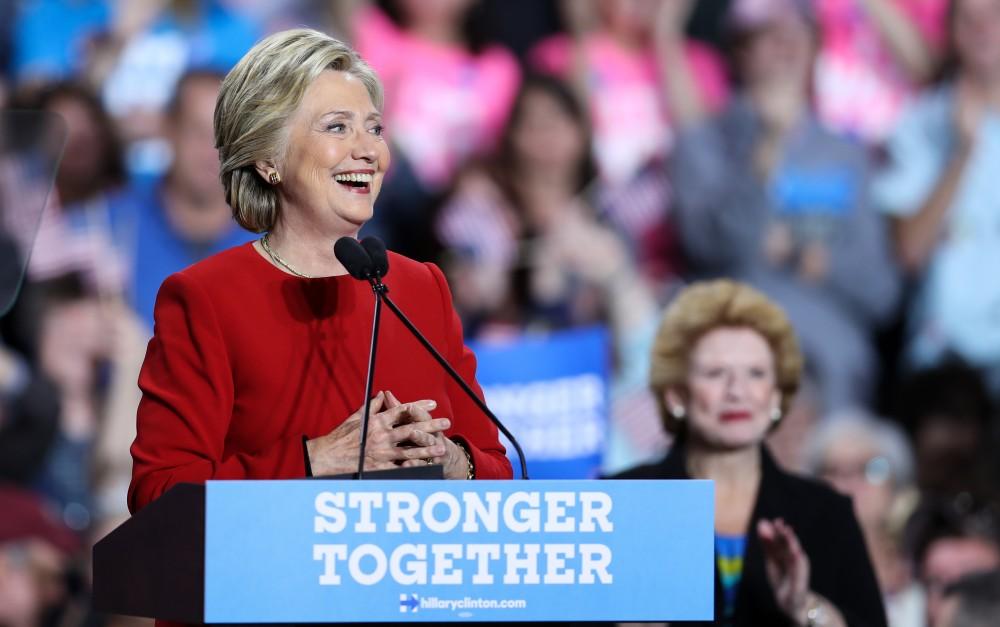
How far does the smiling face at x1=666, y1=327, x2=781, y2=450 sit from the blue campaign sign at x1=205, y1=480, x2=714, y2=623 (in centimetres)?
166

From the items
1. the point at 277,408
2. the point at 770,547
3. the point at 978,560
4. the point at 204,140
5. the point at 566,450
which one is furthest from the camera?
the point at 204,140

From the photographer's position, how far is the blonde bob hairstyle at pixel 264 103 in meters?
2.22

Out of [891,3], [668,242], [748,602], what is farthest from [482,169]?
[748,602]

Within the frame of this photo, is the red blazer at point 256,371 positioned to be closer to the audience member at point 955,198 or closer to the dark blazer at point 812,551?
the dark blazer at point 812,551

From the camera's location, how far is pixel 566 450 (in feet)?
15.3

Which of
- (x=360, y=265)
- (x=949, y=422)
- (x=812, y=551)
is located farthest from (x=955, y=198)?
(x=360, y=265)

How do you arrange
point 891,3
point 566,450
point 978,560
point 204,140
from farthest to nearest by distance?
point 891,3 → point 204,140 → point 978,560 → point 566,450

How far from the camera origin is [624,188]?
645 cm

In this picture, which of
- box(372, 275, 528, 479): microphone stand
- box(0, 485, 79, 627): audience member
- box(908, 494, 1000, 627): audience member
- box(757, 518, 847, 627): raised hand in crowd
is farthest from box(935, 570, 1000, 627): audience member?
box(0, 485, 79, 627): audience member

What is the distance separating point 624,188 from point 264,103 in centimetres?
434

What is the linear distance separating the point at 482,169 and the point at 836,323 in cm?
180

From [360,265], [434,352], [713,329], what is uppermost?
[713,329]

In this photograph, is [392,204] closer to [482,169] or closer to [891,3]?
[482,169]

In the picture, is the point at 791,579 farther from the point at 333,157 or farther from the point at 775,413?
the point at 333,157
